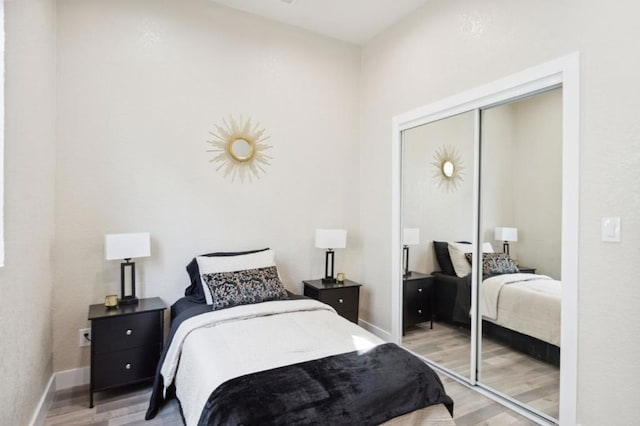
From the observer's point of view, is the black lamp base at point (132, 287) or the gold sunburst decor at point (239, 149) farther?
the gold sunburst decor at point (239, 149)

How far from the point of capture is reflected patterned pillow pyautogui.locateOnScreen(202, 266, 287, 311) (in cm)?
267

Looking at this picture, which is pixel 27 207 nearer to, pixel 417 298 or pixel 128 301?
pixel 128 301

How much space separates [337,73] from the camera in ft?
12.9

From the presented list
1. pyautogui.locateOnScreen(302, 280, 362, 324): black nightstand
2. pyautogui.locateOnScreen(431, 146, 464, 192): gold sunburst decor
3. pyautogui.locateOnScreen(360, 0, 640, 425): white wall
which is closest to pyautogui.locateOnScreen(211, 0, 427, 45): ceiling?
pyautogui.locateOnScreen(360, 0, 640, 425): white wall

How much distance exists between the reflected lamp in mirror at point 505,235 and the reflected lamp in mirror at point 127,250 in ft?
8.85

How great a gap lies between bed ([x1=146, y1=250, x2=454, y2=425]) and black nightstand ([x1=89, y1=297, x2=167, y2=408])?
24cm

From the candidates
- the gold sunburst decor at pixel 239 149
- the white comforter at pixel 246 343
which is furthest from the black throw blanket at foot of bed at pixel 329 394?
the gold sunburst decor at pixel 239 149

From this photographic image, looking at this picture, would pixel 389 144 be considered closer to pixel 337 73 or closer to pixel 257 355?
pixel 337 73

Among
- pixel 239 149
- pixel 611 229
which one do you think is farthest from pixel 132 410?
pixel 611 229

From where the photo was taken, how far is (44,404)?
229cm

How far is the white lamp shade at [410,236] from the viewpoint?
3381 mm

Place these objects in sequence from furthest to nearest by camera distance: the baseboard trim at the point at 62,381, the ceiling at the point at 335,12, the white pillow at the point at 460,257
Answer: the ceiling at the point at 335,12
the white pillow at the point at 460,257
the baseboard trim at the point at 62,381

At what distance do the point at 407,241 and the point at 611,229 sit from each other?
68.3 inches

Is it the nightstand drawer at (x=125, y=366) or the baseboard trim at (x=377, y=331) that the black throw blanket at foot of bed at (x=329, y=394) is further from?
the baseboard trim at (x=377, y=331)
